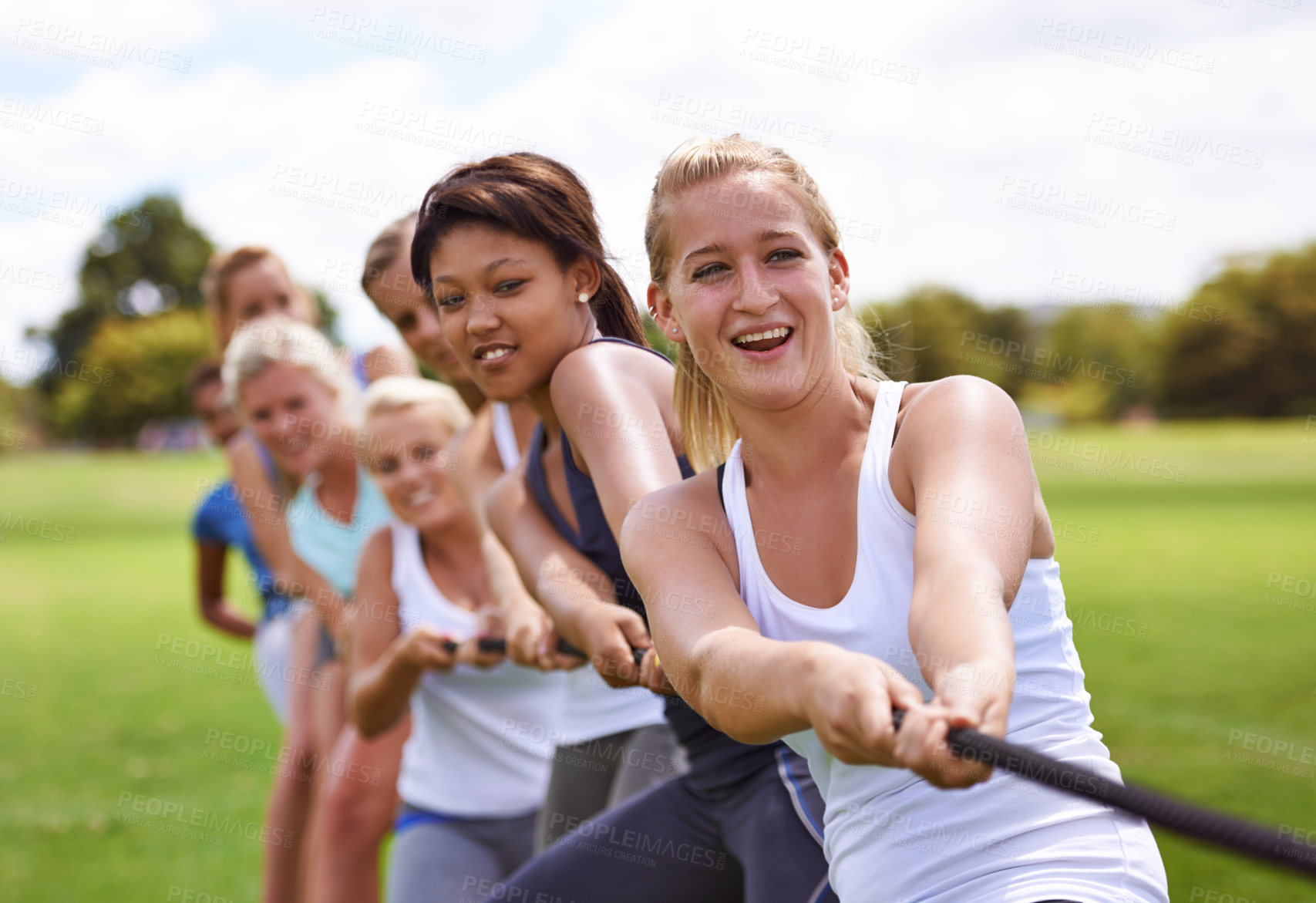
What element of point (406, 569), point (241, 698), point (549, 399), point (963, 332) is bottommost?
point (241, 698)

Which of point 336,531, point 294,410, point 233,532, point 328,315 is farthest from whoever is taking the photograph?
point 328,315

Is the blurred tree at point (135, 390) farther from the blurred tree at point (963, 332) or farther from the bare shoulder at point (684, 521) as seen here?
the bare shoulder at point (684, 521)

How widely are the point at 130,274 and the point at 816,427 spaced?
272 feet

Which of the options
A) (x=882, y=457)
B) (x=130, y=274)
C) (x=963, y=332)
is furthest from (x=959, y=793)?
(x=130, y=274)

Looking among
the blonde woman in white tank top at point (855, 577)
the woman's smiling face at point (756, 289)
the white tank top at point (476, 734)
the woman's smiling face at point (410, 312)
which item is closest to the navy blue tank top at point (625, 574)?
the blonde woman in white tank top at point (855, 577)

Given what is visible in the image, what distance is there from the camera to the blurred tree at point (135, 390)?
204 feet

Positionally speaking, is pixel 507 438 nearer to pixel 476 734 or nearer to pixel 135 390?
pixel 476 734

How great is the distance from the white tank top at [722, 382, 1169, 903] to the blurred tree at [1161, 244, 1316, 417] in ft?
191

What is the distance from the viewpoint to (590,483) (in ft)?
9.71

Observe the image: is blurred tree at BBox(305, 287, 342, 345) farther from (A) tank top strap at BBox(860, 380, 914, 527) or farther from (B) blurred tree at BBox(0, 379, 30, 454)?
(A) tank top strap at BBox(860, 380, 914, 527)

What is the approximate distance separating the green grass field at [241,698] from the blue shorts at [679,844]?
893 millimetres

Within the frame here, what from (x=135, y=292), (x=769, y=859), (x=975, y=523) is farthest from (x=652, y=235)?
(x=135, y=292)

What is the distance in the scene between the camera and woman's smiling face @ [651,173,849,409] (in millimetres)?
2129

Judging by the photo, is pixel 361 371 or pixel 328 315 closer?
pixel 361 371
